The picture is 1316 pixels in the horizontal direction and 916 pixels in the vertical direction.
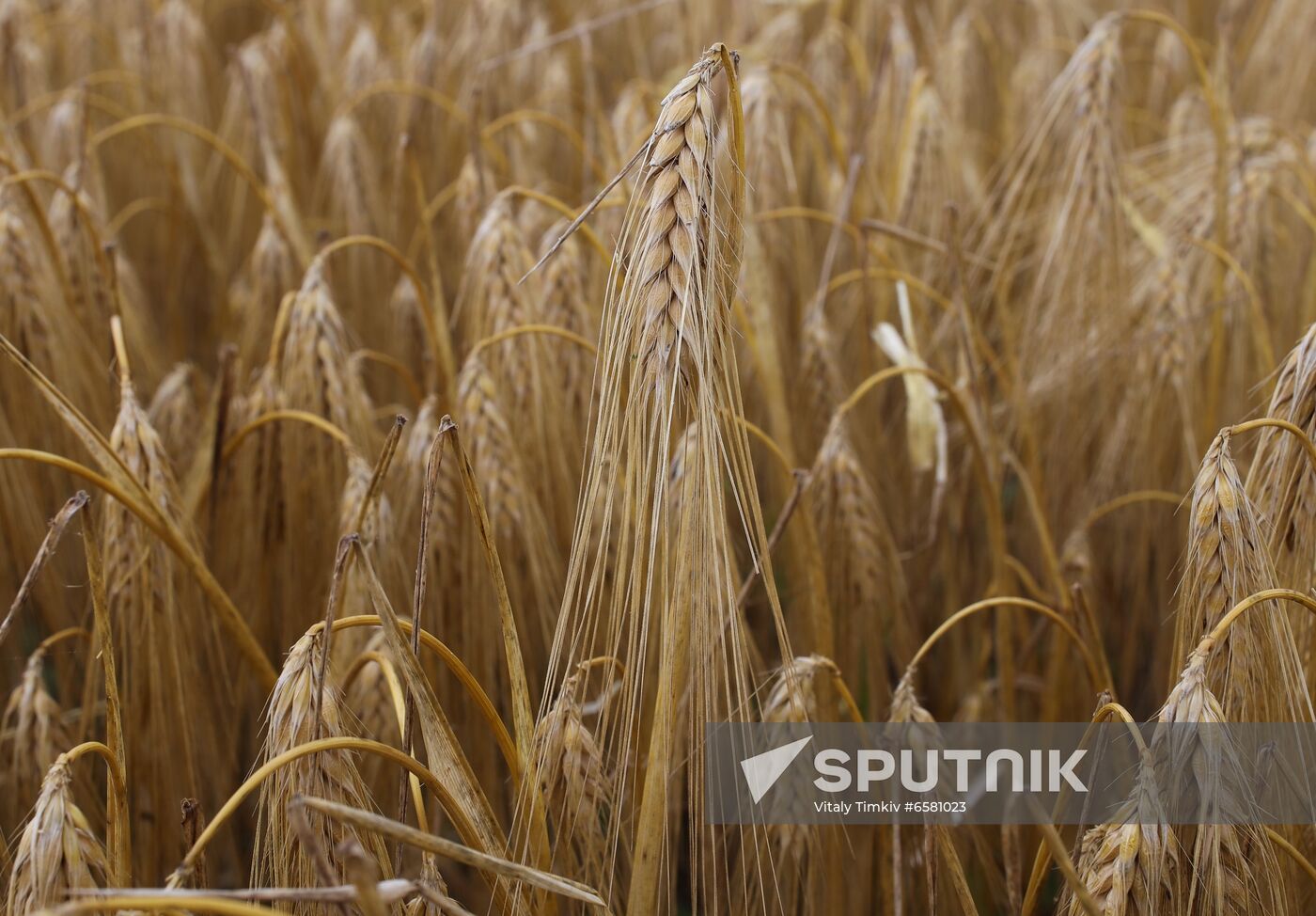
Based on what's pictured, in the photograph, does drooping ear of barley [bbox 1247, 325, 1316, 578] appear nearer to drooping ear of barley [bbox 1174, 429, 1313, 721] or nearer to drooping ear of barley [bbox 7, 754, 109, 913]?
drooping ear of barley [bbox 1174, 429, 1313, 721]

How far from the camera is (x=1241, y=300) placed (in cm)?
132

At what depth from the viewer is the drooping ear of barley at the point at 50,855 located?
0.68 metres

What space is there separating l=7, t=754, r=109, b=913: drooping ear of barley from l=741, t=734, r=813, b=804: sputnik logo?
0.48m

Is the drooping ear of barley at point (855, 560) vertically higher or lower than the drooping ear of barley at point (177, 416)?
lower

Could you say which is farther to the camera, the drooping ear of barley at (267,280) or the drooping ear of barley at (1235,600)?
the drooping ear of barley at (267,280)

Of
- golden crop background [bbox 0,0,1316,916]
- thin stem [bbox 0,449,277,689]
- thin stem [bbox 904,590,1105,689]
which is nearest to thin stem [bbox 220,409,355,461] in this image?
golden crop background [bbox 0,0,1316,916]

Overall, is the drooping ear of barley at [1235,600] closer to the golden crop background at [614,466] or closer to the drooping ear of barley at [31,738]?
the golden crop background at [614,466]

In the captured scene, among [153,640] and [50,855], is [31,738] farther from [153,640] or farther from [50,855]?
[50,855]

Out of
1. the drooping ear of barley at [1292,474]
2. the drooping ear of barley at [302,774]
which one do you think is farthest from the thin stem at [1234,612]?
the drooping ear of barley at [302,774]

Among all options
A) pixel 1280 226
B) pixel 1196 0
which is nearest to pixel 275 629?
pixel 1280 226

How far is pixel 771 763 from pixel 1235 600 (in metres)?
0.37

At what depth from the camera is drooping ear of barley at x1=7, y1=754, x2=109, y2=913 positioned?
2.22 feet

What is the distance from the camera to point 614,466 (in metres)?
0.65

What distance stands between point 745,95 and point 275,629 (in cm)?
84
